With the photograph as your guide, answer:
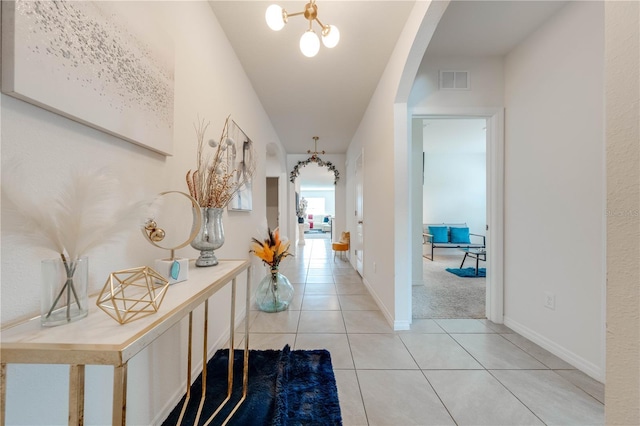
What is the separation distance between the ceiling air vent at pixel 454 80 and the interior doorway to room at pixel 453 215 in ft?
2.67

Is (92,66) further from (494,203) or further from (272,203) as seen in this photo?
(272,203)

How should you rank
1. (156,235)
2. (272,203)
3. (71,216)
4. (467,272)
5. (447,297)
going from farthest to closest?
1. (272,203)
2. (467,272)
3. (447,297)
4. (156,235)
5. (71,216)

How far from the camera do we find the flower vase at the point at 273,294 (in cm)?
260

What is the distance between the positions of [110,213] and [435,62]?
9.60ft

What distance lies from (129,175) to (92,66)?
383 mm


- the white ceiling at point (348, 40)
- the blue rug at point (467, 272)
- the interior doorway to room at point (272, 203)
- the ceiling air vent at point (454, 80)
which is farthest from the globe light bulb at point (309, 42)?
the interior doorway to room at point (272, 203)

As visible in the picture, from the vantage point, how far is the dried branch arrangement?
130 centimetres

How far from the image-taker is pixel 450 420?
121cm

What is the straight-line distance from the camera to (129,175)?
0.97 m

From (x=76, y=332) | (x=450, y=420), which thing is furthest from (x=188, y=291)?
(x=450, y=420)

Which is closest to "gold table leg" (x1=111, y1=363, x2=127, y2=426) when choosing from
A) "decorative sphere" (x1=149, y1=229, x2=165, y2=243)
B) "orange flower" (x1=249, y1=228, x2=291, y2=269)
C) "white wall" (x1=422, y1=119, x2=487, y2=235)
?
"decorative sphere" (x1=149, y1=229, x2=165, y2=243)

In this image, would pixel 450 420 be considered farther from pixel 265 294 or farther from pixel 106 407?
pixel 265 294

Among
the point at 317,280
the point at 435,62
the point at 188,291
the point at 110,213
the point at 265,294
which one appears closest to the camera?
the point at 110,213

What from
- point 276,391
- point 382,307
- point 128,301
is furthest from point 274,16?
point 382,307
